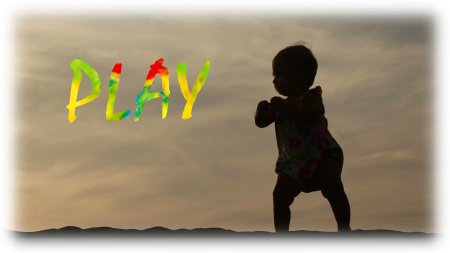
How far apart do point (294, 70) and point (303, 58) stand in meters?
0.16

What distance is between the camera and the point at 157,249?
658cm

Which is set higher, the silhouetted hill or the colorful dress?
the colorful dress

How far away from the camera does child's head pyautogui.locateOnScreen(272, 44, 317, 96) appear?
7.59 m

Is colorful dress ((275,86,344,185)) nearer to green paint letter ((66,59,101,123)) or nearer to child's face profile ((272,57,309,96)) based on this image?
child's face profile ((272,57,309,96))

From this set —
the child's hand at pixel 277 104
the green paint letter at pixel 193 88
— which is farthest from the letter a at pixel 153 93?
the child's hand at pixel 277 104

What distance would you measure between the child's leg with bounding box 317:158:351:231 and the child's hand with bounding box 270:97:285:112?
2.29 feet

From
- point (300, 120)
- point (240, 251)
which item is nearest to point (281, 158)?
point (300, 120)

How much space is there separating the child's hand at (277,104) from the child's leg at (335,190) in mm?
698

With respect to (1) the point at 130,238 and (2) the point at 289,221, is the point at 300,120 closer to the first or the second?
(2) the point at 289,221

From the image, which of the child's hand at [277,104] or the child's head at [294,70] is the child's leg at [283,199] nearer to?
the child's hand at [277,104]

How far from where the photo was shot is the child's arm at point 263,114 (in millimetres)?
7559

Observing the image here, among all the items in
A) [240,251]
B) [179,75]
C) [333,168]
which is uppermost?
[179,75]

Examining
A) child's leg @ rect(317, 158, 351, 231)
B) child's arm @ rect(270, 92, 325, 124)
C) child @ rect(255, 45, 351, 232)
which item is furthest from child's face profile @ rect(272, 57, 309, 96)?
child's leg @ rect(317, 158, 351, 231)

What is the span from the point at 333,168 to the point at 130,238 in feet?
6.98
